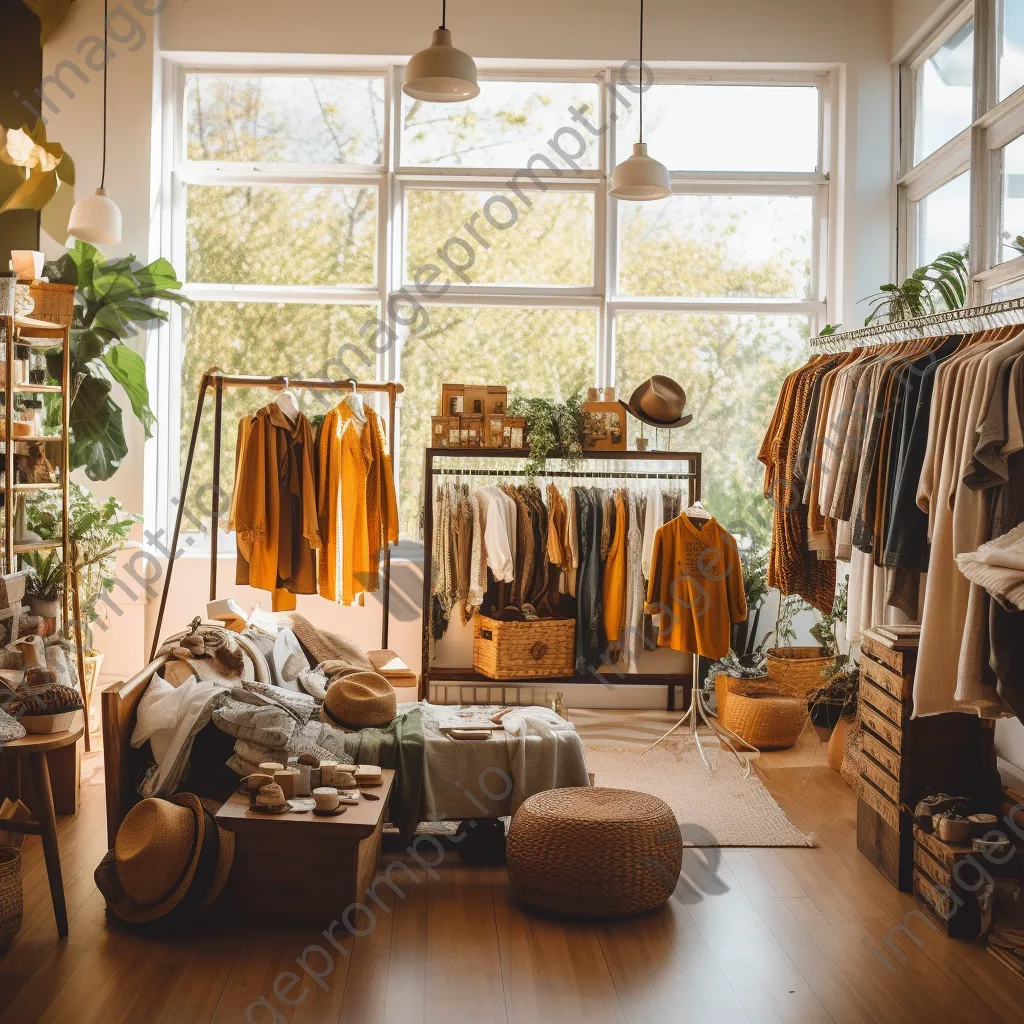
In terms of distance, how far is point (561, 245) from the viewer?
7.06 meters

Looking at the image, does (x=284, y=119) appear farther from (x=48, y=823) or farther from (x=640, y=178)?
(x=48, y=823)

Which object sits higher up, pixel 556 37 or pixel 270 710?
pixel 556 37

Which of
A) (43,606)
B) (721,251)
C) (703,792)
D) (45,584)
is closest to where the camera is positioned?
(703,792)

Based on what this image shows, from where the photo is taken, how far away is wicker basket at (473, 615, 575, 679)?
19.6 feet

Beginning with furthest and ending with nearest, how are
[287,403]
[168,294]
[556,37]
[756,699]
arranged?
[556,37] → [168,294] → [756,699] → [287,403]

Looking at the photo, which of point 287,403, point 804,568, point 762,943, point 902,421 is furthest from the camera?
point 287,403

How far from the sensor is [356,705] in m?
4.32

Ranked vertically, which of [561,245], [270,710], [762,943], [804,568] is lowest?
[762,943]

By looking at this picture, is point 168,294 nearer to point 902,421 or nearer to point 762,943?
point 902,421

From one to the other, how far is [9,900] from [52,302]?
9.70 ft

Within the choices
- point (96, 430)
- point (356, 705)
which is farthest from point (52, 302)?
point (356, 705)

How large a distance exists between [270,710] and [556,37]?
4.68 metres

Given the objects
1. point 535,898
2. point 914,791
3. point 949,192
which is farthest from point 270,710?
Result: point 949,192

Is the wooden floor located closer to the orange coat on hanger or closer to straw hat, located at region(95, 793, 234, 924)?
straw hat, located at region(95, 793, 234, 924)
